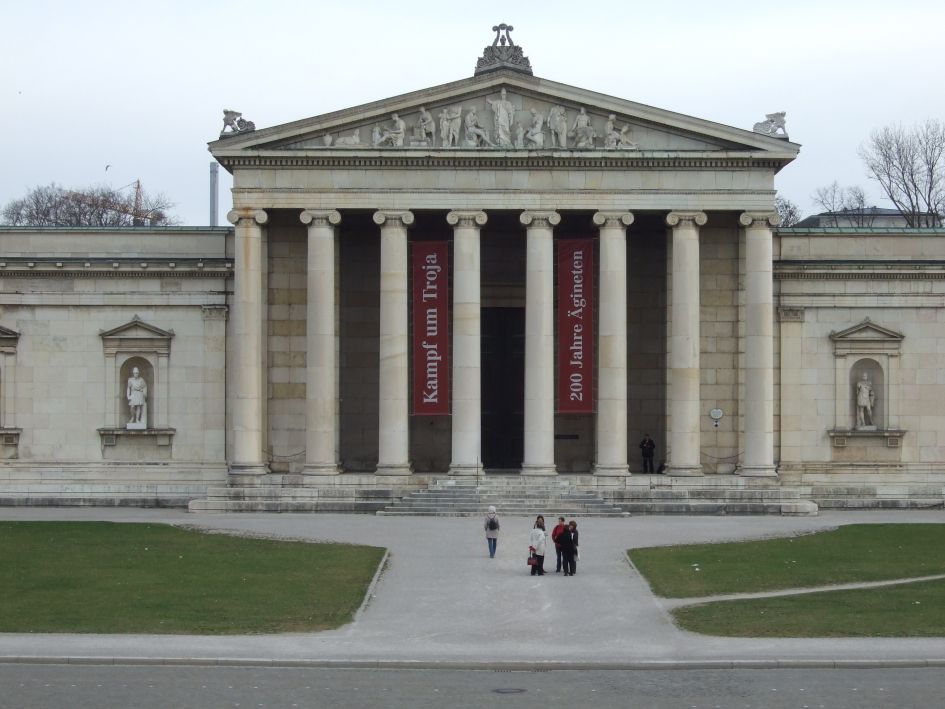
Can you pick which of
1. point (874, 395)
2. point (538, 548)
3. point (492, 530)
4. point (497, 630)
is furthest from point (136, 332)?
point (497, 630)

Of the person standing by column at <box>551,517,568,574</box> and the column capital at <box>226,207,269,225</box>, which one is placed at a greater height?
the column capital at <box>226,207,269,225</box>

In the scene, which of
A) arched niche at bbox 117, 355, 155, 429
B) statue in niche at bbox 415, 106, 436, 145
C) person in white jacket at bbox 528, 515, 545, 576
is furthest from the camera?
arched niche at bbox 117, 355, 155, 429

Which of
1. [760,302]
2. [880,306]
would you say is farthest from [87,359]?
[880,306]

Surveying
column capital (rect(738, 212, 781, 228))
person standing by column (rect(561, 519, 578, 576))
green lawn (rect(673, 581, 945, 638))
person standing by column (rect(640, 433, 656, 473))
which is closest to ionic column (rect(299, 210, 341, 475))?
person standing by column (rect(640, 433, 656, 473))

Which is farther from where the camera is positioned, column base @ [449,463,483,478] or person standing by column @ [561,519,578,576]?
column base @ [449,463,483,478]

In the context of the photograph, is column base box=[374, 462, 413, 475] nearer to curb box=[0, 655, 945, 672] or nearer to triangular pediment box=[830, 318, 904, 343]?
triangular pediment box=[830, 318, 904, 343]

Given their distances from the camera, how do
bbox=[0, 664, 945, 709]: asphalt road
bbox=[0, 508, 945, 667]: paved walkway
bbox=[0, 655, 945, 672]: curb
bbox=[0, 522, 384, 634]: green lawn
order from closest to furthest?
bbox=[0, 664, 945, 709]: asphalt road
bbox=[0, 655, 945, 672]: curb
bbox=[0, 508, 945, 667]: paved walkway
bbox=[0, 522, 384, 634]: green lawn

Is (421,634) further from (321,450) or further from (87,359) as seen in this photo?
(87,359)

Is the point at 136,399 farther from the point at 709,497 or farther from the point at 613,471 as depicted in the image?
the point at 709,497

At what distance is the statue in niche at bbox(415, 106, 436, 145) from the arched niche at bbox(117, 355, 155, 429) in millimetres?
17567

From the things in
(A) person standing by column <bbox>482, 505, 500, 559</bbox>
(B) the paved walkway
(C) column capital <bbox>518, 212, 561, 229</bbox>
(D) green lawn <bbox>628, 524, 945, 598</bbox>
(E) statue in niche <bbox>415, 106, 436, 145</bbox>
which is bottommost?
(B) the paved walkway

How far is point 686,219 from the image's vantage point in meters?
70.9

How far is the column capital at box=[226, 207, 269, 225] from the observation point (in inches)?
2805

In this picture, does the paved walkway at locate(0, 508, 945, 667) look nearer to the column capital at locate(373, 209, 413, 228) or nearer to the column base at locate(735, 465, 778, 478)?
the column base at locate(735, 465, 778, 478)
